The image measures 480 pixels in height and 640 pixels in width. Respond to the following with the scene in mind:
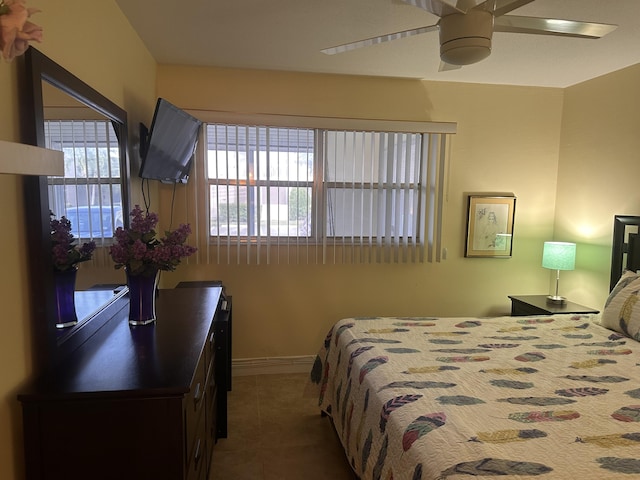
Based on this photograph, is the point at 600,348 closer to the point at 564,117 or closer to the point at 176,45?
the point at 564,117

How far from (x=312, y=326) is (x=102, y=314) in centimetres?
203

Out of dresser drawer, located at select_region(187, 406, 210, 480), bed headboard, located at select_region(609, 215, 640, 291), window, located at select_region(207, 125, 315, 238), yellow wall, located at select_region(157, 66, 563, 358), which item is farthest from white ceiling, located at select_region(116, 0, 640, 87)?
dresser drawer, located at select_region(187, 406, 210, 480)

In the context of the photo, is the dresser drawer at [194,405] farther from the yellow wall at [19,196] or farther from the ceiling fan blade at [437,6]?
the ceiling fan blade at [437,6]

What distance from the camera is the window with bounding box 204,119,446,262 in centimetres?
326

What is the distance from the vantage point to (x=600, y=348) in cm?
229

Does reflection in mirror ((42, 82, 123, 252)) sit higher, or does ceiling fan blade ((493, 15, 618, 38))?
ceiling fan blade ((493, 15, 618, 38))

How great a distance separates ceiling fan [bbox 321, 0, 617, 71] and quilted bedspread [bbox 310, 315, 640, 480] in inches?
56.9

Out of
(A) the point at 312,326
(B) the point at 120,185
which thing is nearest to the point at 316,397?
(A) the point at 312,326

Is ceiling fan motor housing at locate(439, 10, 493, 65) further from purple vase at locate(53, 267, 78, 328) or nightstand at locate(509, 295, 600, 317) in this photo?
nightstand at locate(509, 295, 600, 317)

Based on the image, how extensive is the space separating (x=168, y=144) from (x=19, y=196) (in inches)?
54.2

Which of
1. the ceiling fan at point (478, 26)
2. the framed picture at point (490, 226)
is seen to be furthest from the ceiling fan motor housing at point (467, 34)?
the framed picture at point (490, 226)

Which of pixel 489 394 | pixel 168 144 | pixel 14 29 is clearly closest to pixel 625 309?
pixel 489 394

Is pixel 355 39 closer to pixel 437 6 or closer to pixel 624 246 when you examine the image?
pixel 437 6

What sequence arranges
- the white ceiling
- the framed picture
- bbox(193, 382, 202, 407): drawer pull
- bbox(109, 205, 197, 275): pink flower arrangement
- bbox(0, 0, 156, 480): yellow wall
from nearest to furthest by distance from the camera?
bbox(0, 0, 156, 480): yellow wall → bbox(193, 382, 202, 407): drawer pull → bbox(109, 205, 197, 275): pink flower arrangement → the white ceiling → the framed picture
